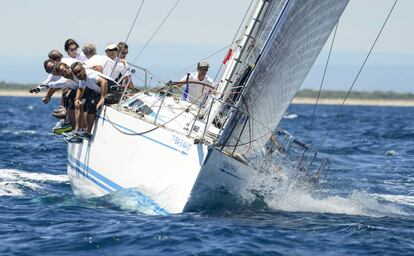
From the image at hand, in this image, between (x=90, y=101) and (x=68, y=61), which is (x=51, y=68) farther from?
(x=90, y=101)

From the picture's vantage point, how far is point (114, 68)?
14289mm

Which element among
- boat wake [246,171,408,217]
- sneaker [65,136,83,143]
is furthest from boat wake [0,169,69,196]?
boat wake [246,171,408,217]

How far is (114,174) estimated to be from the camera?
1292 centimetres

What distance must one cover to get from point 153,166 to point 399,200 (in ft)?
18.3

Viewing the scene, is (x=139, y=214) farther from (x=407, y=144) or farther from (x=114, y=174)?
(x=407, y=144)

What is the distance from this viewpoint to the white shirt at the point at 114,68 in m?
14.2

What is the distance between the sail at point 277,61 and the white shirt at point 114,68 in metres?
2.80

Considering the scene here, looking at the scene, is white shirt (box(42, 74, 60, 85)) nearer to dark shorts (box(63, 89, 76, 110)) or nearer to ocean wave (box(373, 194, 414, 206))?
dark shorts (box(63, 89, 76, 110))

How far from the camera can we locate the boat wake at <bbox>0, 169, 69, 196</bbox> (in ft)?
47.6

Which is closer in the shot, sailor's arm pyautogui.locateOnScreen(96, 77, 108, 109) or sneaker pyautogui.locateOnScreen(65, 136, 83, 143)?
sailor's arm pyautogui.locateOnScreen(96, 77, 108, 109)

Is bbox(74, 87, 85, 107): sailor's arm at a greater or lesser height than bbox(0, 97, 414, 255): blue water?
greater

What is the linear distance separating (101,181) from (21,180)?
3.06 metres

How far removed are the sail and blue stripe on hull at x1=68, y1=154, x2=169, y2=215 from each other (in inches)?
52.0

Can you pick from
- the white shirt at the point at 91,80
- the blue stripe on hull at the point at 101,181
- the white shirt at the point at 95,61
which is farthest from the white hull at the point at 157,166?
the white shirt at the point at 95,61
